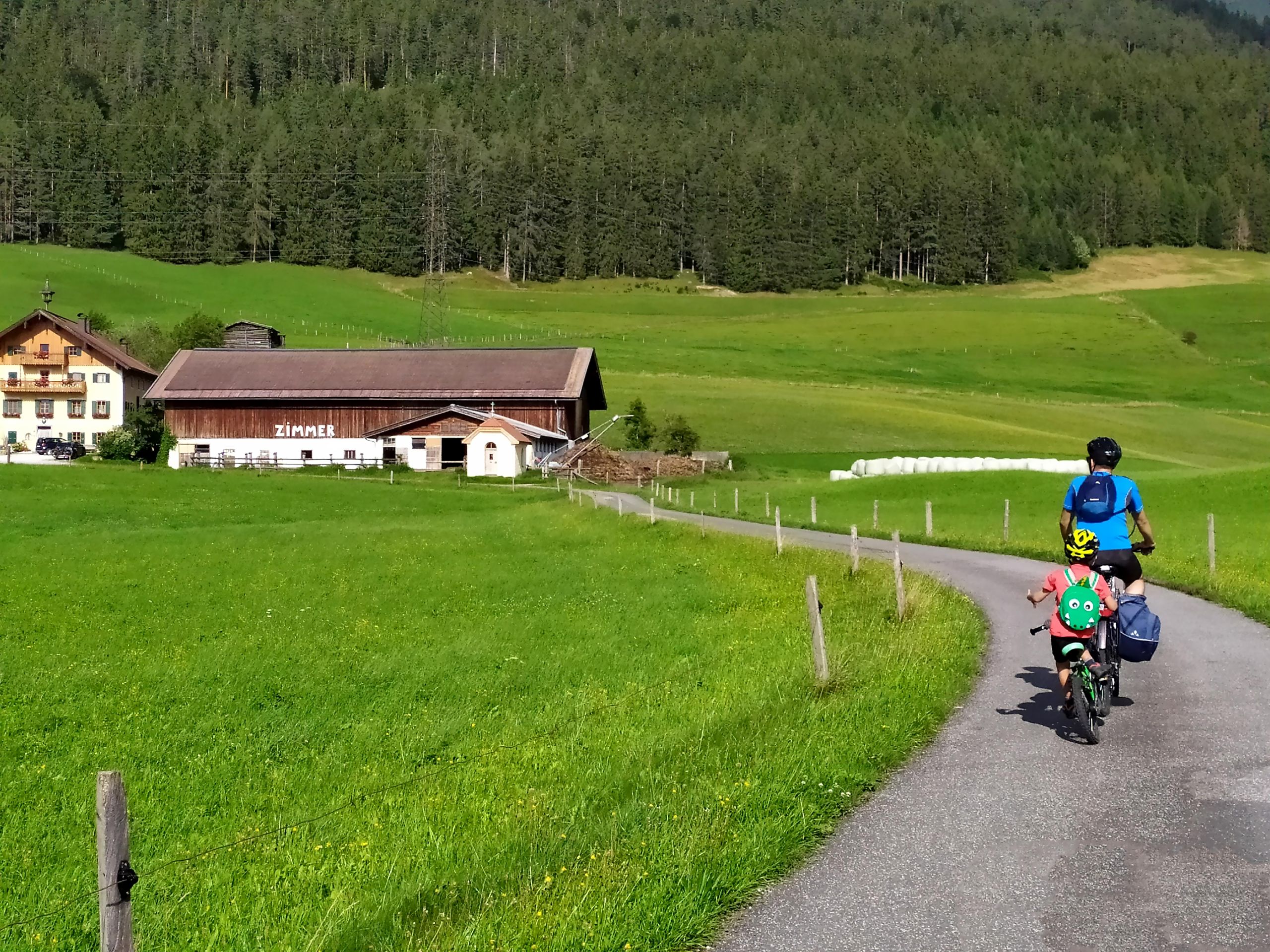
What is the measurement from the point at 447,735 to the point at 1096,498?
7.25 m

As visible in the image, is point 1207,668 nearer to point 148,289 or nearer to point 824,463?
point 824,463

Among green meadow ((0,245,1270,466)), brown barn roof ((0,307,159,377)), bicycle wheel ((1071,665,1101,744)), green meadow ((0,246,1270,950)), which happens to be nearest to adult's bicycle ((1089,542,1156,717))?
bicycle wheel ((1071,665,1101,744))

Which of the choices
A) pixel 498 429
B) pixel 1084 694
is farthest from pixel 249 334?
pixel 1084 694

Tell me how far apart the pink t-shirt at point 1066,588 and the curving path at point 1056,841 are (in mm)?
908

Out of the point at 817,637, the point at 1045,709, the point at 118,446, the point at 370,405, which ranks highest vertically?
the point at 370,405

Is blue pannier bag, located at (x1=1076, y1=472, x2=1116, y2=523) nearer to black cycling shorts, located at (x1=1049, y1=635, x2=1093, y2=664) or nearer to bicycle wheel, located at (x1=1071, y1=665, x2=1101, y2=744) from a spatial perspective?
black cycling shorts, located at (x1=1049, y1=635, x2=1093, y2=664)

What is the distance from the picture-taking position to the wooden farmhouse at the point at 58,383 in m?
85.4

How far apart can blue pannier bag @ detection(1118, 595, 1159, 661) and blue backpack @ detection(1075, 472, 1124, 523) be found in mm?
950

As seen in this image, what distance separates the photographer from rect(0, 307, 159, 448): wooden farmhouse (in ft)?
280

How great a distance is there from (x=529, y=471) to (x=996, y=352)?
72811mm

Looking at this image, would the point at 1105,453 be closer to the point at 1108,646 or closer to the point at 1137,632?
the point at 1137,632

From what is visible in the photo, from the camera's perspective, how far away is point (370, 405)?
3088 inches

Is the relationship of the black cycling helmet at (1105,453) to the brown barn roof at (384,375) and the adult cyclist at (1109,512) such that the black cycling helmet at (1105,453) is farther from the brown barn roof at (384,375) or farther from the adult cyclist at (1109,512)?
the brown barn roof at (384,375)

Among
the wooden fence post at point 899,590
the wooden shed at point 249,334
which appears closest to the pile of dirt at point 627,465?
the wooden shed at point 249,334
